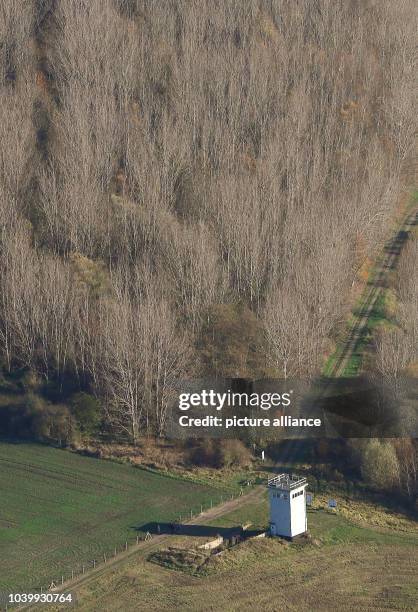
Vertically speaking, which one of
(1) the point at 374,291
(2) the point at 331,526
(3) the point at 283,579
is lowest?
(3) the point at 283,579

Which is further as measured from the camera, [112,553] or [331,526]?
[331,526]

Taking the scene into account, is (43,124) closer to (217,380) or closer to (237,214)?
(237,214)

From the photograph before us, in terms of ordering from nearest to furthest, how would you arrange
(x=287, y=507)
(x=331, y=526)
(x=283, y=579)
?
(x=283, y=579), (x=287, y=507), (x=331, y=526)

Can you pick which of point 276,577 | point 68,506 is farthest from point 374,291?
point 276,577

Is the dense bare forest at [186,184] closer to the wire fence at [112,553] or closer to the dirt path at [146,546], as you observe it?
the dirt path at [146,546]

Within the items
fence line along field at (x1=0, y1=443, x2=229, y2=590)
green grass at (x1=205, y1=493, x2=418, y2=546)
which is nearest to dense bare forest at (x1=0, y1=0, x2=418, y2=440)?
fence line along field at (x1=0, y1=443, x2=229, y2=590)

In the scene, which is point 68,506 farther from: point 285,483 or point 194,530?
point 285,483

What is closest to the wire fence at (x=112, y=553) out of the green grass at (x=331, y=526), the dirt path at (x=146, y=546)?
the dirt path at (x=146, y=546)
